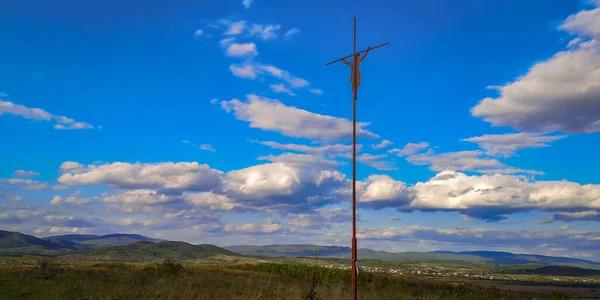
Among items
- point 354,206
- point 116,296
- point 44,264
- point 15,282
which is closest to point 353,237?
point 354,206

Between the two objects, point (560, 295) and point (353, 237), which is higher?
point (353, 237)

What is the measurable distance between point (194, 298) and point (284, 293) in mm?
3328

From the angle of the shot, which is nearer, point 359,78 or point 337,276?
point 359,78

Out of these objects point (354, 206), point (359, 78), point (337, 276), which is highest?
point (359, 78)

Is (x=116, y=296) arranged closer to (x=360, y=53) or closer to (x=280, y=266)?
(x=360, y=53)

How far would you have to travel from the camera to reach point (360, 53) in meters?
10.8

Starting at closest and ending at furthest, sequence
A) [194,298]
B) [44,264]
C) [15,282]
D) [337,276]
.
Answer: [194,298] < [15,282] < [44,264] < [337,276]

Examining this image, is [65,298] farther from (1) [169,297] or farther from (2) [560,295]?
(2) [560,295]

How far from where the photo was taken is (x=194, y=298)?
50.3 ft

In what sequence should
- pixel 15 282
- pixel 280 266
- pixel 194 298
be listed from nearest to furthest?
pixel 194 298 < pixel 15 282 < pixel 280 266

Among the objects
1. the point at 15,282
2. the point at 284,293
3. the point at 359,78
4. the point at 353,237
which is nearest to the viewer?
the point at 353,237

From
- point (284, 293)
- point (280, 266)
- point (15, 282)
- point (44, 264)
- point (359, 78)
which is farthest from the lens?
point (280, 266)

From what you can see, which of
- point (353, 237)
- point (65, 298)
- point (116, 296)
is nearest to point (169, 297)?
point (116, 296)

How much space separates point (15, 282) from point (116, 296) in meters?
12.3
